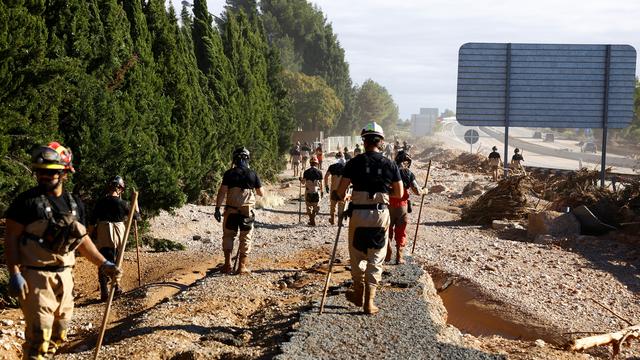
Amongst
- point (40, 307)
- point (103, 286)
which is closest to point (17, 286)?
point (40, 307)

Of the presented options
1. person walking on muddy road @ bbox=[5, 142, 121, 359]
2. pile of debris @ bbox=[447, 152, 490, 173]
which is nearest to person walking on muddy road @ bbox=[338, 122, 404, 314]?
person walking on muddy road @ bbox=[5, 142, 121, 359]

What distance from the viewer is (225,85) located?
2709cm

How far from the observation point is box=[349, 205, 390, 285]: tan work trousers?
8.54 m

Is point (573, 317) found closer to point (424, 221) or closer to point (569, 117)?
point (424, 221)

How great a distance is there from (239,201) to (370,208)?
10.3 feet

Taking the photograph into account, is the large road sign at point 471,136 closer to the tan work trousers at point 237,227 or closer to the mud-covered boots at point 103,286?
the tan work trousers at point 237,227

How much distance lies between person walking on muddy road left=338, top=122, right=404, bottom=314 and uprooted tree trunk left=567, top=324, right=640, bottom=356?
8.54 feet

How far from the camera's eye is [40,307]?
238 inches

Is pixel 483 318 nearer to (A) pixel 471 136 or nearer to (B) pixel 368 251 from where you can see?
(B) pixel 368 251

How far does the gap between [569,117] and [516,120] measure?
190 cm

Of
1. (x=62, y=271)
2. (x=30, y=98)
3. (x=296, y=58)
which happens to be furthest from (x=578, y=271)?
(x=296, y=58)

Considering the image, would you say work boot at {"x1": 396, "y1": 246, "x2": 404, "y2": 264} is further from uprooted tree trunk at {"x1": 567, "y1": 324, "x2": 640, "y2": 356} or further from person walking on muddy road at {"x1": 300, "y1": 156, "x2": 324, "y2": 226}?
person walking on muddy road at {"x1": 300, "y1": 156, "x2": 324, "y2": 226}

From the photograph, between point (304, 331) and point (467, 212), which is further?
point (467, 212)

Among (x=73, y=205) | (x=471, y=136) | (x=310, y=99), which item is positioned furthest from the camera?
(x=310, y=99)
